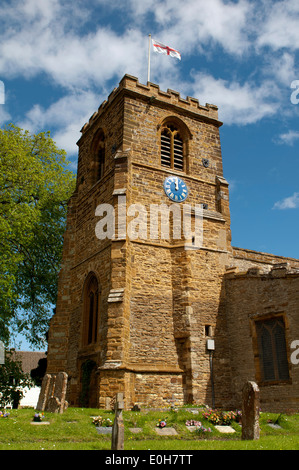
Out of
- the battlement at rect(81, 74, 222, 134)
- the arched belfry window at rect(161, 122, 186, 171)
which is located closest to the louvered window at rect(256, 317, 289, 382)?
the arched belfry window at rect(161, 122, 186, 171)

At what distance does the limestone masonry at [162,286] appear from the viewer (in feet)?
51.2

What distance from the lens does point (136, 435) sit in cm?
1016

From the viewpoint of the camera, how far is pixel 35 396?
1679 inches

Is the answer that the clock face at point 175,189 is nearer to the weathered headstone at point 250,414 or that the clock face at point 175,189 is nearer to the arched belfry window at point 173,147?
the arched belfry window at point 173,147

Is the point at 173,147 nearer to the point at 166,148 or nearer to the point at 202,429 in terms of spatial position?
the point at 166,148

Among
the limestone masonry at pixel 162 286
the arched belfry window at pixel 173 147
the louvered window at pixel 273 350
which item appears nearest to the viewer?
the louvered window at pixel 273 350

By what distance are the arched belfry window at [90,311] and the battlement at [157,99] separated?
29.0 feet

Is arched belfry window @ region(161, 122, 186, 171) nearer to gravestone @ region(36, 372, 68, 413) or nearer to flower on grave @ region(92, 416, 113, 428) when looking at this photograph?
gravestone @ region(36, 372, 68, 413)

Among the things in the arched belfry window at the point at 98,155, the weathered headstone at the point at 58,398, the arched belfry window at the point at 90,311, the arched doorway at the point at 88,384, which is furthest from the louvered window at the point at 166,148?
the weathered headstone at the point at 58,398

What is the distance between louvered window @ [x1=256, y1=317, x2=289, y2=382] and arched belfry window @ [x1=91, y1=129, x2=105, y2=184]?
1106cm

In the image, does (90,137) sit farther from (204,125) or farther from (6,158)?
(204,125)

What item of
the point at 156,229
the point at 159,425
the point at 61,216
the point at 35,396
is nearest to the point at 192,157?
the point at 156,229

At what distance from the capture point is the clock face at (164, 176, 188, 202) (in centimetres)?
1933

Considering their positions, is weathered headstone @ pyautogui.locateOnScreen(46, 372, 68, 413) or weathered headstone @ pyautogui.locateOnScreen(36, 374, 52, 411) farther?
weathered headstone @ pyautogui.locateOnScreen(36, 374, 52, 411)
